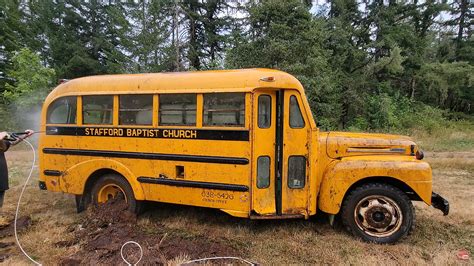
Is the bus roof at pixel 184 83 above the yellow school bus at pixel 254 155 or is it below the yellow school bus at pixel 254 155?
above

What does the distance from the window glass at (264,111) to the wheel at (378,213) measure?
1.61 m

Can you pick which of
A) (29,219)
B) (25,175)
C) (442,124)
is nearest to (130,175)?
(29,219)

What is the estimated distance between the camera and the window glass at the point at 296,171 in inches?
190

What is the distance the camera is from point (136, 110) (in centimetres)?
536

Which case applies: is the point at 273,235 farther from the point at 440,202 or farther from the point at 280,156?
the point at 440,202

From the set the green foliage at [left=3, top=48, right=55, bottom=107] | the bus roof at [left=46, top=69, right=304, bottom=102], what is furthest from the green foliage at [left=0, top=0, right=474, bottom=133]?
the bus roof at [left=46, top=69, right=304, bottom=102]

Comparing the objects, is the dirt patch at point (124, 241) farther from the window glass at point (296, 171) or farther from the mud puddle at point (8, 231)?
the window glass at point (296, 171)

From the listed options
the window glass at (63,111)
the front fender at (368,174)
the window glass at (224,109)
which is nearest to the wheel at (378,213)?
the front fender at (368,174)

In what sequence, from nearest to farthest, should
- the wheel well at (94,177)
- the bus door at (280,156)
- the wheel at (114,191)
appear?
the bus door at (280,156) → the wheel at (114,191) → the wheel well at (94,177)

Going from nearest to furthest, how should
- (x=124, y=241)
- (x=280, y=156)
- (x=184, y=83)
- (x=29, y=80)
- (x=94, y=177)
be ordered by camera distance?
(x=124, y=241), (x=280, y=156), (x=184, y=83), (x=94, y=177), (x=29, y=80)

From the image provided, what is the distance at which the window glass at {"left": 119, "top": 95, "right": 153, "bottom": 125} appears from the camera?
17.3 feet

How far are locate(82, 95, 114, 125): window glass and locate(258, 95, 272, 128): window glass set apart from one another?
2.51 meters

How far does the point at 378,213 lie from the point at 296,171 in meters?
1.30

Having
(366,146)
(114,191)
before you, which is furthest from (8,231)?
(366,146)
